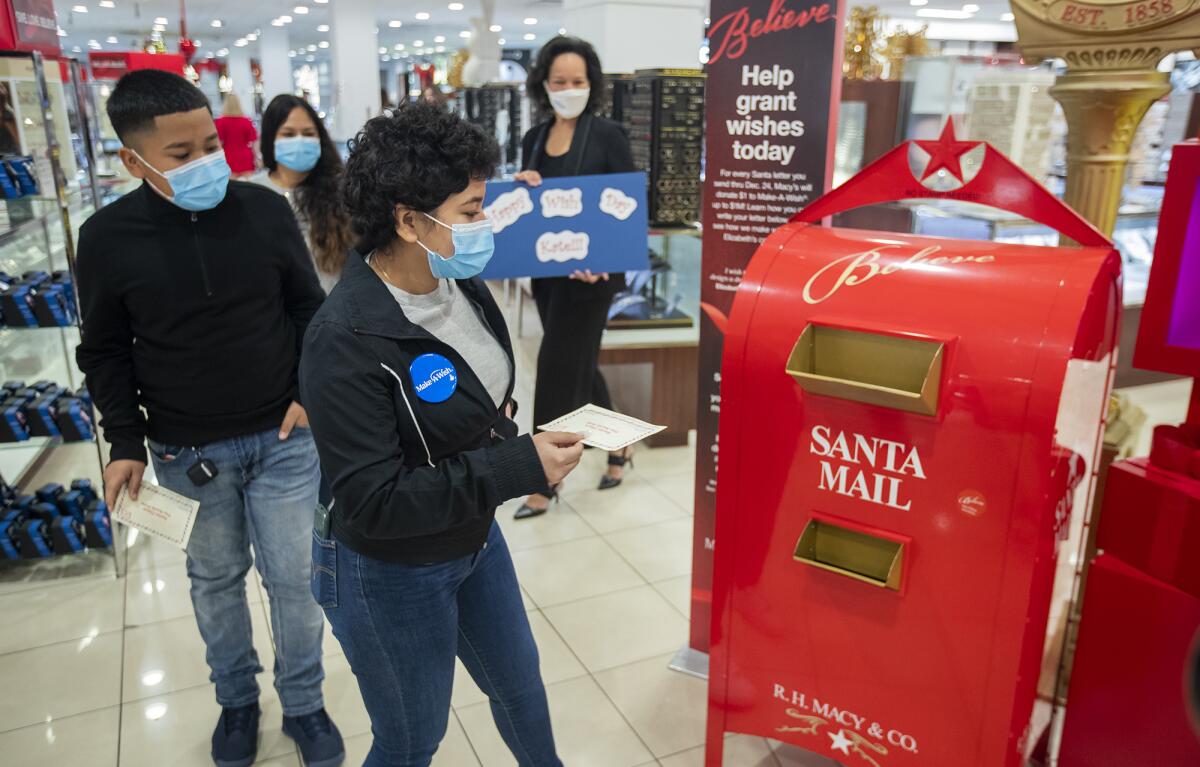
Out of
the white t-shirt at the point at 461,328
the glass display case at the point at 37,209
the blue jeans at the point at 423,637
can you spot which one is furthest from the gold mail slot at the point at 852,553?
the glass display case at the point at 37,209

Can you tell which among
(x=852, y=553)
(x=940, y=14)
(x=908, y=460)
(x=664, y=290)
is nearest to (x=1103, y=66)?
(x=908, y=460)

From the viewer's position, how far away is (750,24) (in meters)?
2.21

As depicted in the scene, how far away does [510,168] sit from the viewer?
684 centimetres

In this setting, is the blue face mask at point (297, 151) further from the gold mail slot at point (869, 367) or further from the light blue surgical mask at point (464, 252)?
the gold mail slot at point (869, 367)

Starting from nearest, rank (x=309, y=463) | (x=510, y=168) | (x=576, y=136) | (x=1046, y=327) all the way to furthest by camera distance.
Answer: (x=1046, y=327), (x=309, y=463), (x=576, y=136), (x=510, y=168)

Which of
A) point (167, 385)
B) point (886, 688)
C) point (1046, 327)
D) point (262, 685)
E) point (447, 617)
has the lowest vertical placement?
point (262, 685)

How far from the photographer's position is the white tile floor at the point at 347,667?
241 centimetres

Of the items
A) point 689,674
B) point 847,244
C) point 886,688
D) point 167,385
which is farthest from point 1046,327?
point 167,385

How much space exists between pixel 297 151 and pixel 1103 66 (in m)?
2.33

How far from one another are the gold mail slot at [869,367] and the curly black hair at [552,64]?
2.09 m

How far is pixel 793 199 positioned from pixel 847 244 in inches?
16.5

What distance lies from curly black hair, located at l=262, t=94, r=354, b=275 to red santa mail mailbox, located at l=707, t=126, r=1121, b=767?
5.15 feet

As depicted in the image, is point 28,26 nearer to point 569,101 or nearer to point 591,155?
point 569,101

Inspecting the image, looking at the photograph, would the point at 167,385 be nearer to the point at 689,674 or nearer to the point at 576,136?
the point at 689,674
